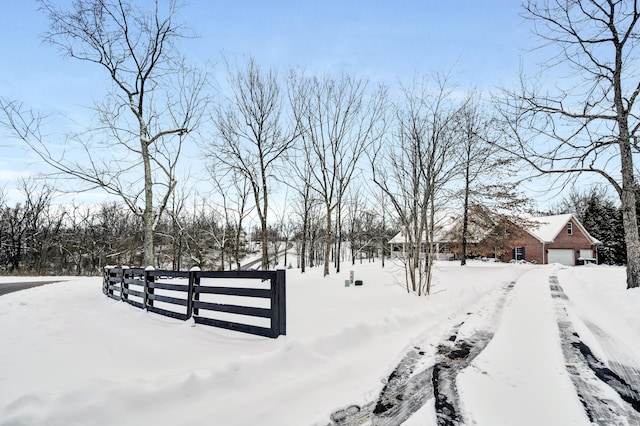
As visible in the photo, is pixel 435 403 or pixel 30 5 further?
pixel 30 5

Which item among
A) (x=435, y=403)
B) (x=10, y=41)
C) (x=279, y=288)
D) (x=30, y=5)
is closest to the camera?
(x=435, y=403)

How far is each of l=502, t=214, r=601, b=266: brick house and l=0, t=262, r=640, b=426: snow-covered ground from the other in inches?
1168

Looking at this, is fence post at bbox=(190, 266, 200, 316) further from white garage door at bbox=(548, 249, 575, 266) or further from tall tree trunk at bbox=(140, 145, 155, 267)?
white garage door at bbox=(548, 249, 575, 266)

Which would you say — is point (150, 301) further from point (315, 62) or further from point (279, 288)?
point (315, 62)

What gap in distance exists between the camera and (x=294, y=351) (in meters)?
4.06

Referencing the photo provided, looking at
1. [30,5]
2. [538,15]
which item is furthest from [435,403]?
[30,5]

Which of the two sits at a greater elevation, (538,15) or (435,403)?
(538,15)

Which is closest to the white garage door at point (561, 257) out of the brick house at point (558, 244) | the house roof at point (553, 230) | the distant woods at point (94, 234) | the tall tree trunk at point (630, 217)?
the brick house at point (558, 244)

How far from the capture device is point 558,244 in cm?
3216

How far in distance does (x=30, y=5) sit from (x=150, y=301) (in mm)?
11755

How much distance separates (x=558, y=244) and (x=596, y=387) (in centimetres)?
3636

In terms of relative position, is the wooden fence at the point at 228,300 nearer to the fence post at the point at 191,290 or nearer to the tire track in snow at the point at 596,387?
the fence post at the point at 191,290

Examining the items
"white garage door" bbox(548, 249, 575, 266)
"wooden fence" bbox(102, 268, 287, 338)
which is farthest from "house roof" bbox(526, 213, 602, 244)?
"wooden fence" bbox(102, 268, 287, 338)

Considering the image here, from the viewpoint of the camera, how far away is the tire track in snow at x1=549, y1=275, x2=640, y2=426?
→ 277 centimetres
